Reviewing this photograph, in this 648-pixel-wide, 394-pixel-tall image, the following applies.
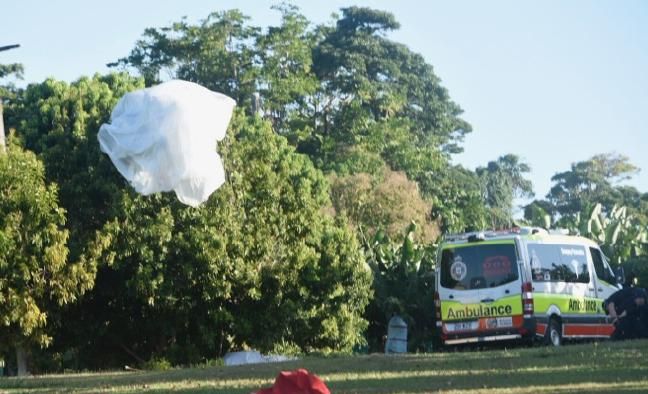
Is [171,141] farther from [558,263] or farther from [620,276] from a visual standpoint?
[620,276]

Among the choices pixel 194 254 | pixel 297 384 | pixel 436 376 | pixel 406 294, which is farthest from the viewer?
pixel 406 294

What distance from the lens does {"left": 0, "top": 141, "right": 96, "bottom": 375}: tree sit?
1054 inches

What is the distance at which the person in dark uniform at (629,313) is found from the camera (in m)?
23.2

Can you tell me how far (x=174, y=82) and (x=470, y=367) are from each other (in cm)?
974

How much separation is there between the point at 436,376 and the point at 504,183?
231 ft

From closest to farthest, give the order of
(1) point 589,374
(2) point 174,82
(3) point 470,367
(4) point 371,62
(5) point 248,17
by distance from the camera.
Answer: (1) point 589,374 < (3) point 470,367 < (2) point 174,82 < (5) point 248,17 < (4) point 371,62

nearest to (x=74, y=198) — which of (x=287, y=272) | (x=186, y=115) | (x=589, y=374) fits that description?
(x=287, y=272)

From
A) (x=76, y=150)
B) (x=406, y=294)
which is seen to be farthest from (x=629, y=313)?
(x=76, y=150)

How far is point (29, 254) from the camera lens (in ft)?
88.4

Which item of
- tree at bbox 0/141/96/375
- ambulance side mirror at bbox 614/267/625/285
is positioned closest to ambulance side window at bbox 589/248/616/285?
ambulance side mirror at bbox 614/267/625/285

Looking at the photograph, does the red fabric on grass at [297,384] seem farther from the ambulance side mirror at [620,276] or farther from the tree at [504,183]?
the tree at [504,183]

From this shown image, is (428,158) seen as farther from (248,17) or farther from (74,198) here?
(74,198)

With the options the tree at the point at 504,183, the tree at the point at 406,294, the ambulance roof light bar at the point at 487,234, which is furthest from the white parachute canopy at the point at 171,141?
the tree at the point at 504,183

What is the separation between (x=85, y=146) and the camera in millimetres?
29766
